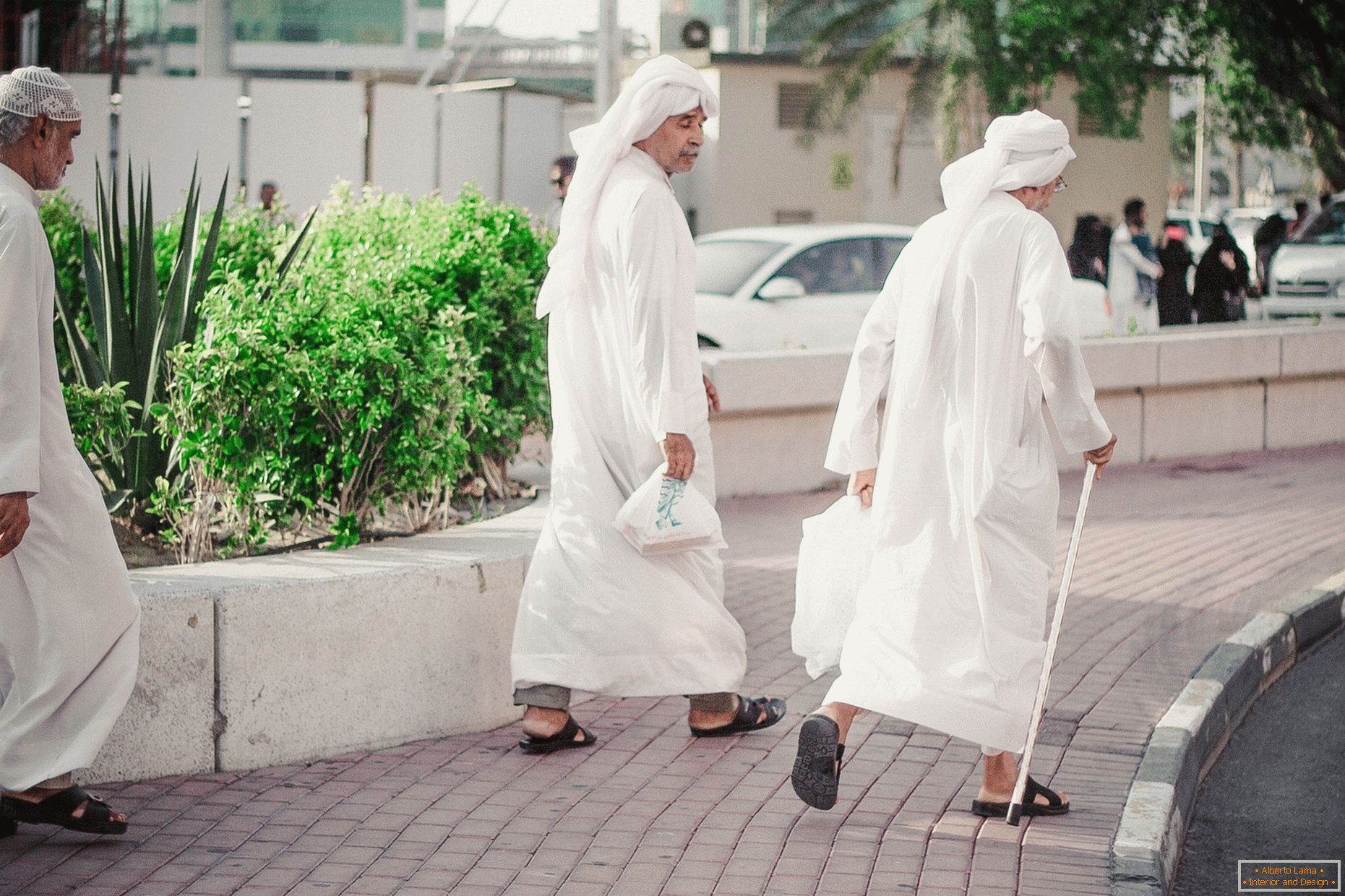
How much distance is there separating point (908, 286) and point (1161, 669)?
93.6 inches

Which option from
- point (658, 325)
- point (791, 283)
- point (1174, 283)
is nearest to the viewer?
point (658, 325)

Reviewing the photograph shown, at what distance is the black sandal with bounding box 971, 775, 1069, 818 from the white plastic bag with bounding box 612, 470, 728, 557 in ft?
3.70

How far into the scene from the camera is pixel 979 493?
4664 millimetres

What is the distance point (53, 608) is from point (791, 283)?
9.98 meters

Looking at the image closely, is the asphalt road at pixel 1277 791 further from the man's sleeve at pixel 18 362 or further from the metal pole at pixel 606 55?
the metal pole at pixel 606 55

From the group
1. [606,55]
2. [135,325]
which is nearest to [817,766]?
[135,325]

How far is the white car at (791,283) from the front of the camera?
13.7 m

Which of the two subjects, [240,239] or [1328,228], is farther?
[1328,228]

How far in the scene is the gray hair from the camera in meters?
4.19

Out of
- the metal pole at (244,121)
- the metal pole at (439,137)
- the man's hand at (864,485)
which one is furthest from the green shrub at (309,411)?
the metal pole at (439,137)

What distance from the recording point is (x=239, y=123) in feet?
76.1

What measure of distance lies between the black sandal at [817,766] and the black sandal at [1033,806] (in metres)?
0.46

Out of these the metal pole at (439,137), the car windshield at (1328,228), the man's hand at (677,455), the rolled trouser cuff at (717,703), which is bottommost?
the rolled trouser cuff at (717,703)

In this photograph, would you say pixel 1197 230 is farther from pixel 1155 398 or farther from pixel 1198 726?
pixel 1198 726
